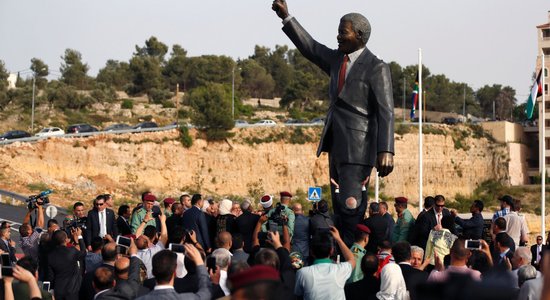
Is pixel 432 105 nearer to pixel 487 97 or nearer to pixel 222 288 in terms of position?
pixel 487 97

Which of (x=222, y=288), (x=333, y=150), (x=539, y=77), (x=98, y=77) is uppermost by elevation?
(x=98, y=77)

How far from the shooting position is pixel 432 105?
11562 cm

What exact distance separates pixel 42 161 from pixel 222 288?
192 ft

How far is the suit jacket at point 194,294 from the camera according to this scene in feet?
23.5

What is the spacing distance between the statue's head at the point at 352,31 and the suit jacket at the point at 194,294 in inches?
162

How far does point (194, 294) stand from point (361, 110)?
413 cm

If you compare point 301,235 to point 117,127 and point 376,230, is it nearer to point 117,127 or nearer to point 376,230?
point 376,230

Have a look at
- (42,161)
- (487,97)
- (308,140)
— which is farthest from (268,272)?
(487,97)

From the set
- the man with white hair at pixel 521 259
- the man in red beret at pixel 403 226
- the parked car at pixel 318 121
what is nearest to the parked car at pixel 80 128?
the parked car at pixel 318 121

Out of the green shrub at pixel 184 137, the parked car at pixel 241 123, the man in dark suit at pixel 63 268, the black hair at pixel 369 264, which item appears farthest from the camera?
the parked car at pixel 241 123

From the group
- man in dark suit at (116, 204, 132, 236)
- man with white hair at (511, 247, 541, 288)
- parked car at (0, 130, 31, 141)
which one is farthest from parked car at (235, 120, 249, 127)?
man with white hair at (511, 247, 541, 288)

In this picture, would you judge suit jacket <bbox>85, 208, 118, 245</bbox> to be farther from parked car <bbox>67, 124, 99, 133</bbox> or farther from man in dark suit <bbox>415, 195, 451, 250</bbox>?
parked car <bbox>67, 124, 99, 133</bbox>

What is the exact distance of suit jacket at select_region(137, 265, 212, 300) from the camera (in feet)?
23.5

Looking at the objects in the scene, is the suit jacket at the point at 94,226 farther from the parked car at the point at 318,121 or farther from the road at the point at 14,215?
the parked car at the point at 318,121
